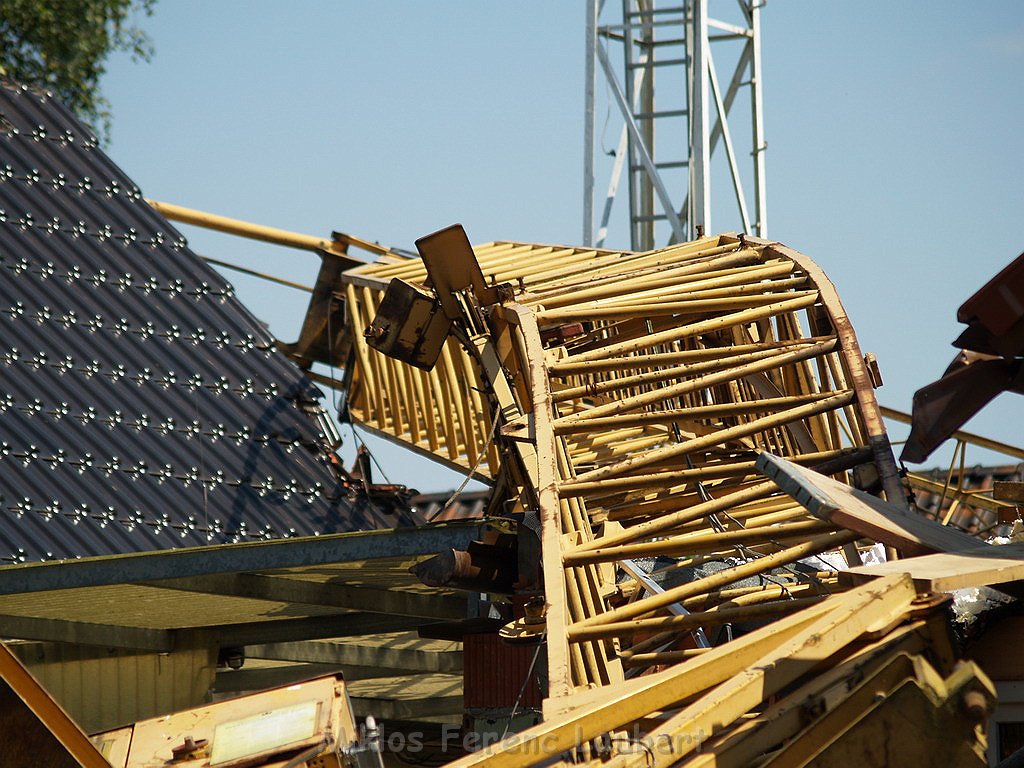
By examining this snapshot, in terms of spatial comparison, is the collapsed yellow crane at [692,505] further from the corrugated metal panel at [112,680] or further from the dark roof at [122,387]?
the corrugated metal panel at [112,680]

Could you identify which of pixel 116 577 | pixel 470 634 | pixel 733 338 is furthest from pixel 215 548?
pixel 733 338

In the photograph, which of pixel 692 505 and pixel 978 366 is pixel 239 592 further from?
pixel 978 366

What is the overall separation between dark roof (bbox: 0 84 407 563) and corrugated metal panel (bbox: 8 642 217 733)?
3.56ft

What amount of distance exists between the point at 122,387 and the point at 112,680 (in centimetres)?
394

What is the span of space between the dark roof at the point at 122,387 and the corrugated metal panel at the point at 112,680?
109 cm

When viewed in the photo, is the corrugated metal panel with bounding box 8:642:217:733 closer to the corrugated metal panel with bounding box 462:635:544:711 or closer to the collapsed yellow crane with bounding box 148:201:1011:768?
the corrugated metal panel with bounding box 462:635:544:711

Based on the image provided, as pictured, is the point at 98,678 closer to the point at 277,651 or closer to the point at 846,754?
the point at 277,651

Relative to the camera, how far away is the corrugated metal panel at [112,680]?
43.8ft

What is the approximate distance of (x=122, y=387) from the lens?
16.3m

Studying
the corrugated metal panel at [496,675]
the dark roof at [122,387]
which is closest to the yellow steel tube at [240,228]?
the dark roof at [122,387]

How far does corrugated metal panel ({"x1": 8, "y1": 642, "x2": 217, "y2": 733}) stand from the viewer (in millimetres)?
13359

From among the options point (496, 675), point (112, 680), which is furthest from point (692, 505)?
point (112, 680)

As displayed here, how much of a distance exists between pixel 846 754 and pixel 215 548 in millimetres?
5864

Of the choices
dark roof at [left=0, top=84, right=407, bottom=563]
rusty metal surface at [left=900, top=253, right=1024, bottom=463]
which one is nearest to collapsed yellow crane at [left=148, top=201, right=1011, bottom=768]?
rusty metal surface at [left=900, top=253, right=1024, bottom=463]
